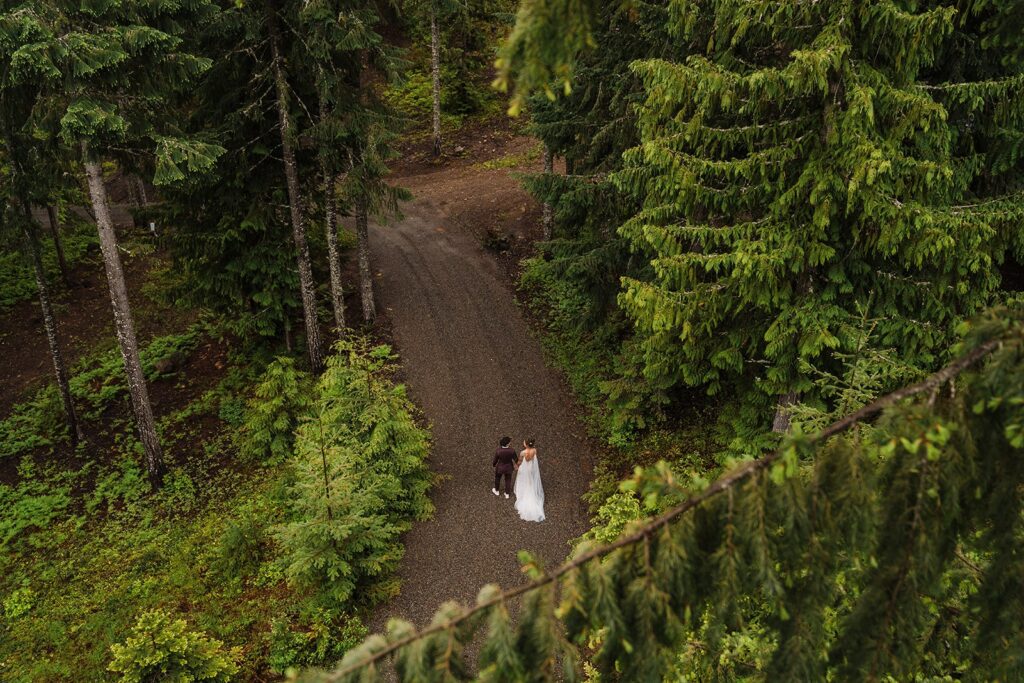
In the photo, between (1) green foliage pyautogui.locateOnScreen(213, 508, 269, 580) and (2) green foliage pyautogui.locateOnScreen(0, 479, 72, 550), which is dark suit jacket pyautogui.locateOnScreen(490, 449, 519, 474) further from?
(2) green foliage pyautogui.locateOnScreen(0, 479, 72, 550)

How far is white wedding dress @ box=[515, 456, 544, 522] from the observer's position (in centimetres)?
1316

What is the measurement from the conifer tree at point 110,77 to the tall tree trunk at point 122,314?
0.09 feet

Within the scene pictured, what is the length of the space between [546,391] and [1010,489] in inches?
569

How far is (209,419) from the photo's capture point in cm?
1881

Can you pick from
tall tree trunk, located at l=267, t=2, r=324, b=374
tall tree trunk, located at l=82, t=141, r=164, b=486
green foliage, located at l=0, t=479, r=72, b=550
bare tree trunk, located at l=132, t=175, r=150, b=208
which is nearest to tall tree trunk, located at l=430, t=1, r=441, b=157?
bare tree trunk, located at l=132, t=175, r=150, b=208

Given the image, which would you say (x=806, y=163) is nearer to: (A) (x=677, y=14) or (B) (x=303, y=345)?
(A) (x=677, y=14)

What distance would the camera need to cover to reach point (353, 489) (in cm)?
1226

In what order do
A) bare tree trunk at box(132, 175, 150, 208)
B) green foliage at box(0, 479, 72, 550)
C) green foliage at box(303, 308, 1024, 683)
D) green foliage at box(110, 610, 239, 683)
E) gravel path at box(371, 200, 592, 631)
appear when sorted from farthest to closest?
bare tree trunk at box(132, 175, 150, 208), green foliage at box(0, 479, 72, 550), gravel path at box(371, 200, 592, 631), green foliage at box(110, 610, 239, 683), green foliage at box(303, 308, 1024, 683)

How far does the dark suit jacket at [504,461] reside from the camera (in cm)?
1347

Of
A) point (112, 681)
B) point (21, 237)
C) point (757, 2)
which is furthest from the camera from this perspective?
point (21, 237)

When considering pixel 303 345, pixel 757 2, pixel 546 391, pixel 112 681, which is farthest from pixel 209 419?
pixel 757 2

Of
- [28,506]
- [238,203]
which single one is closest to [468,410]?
[238,203]

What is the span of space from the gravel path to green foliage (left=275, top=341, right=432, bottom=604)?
2.09ft

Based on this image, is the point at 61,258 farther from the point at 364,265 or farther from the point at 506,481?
the point at 506,481
